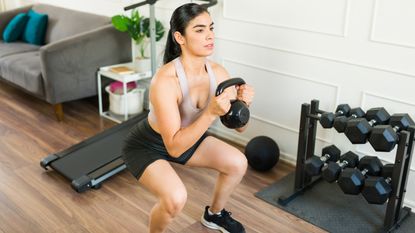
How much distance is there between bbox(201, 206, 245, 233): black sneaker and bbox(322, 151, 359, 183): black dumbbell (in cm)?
48

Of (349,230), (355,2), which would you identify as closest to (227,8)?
(355,2)

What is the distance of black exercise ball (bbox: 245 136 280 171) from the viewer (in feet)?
8.43

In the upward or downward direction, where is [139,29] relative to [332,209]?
upward

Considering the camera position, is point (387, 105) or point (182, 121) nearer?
point (182, 121)

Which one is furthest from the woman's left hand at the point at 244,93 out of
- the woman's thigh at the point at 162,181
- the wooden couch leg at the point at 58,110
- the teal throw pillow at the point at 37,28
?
the teal throw pillow at the point at 37,28

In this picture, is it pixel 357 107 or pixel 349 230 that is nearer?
pixel 349 230

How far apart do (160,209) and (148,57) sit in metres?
1.89

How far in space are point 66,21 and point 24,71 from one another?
0.76 metres

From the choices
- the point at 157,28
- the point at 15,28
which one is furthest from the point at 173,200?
the point at 15,28

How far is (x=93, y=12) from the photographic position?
3.98m

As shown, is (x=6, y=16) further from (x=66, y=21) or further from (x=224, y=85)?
(x=224, y=85)

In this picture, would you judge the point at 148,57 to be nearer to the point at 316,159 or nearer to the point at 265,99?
the point at 265,99

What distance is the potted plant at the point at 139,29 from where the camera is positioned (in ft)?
10.4

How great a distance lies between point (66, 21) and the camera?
3949 mm
